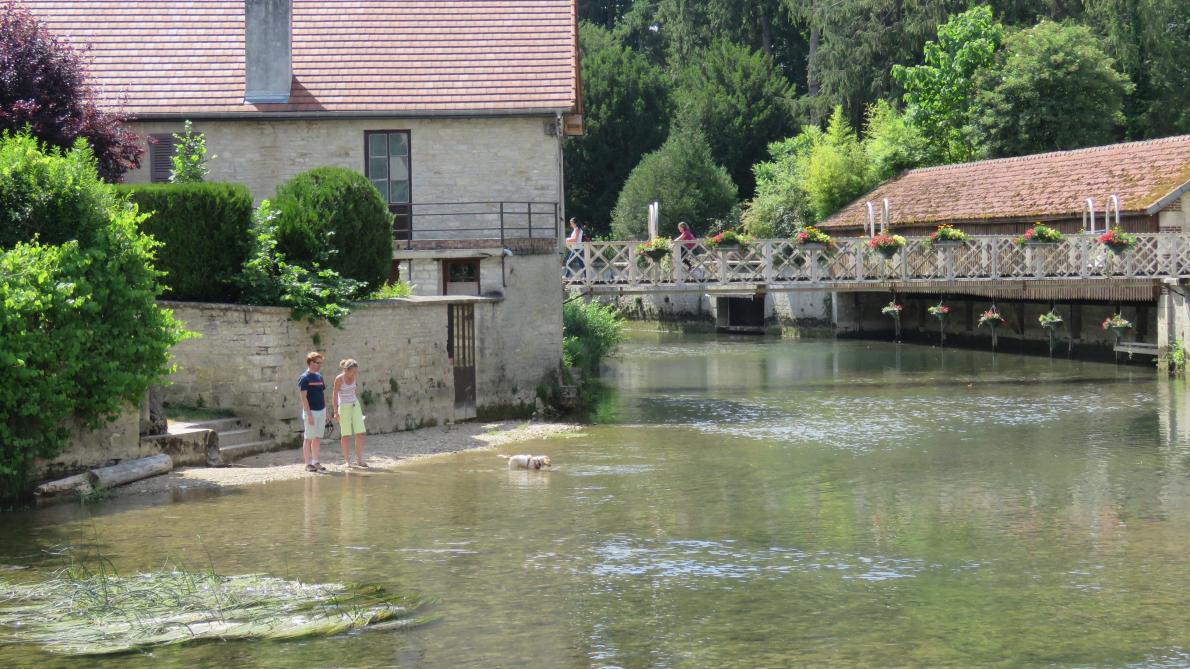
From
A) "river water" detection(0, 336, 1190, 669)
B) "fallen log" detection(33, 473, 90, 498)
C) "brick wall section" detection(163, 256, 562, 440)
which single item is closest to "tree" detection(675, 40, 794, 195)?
"brick wall section" detection(163, 256, 562, 440)

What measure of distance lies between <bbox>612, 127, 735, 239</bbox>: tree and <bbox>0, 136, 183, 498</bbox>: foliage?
122ft

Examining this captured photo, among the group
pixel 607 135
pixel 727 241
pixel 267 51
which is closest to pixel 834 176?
pixel 607 135

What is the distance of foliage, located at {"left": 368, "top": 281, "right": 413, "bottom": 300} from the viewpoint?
24111mm

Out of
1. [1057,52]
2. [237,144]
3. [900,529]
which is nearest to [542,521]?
[900,529]

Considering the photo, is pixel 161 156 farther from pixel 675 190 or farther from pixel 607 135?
pixel 607 135

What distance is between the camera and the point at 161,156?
29.1 m

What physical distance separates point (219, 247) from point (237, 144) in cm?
786

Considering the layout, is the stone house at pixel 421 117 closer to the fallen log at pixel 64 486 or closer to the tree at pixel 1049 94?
the fallen log at pixel 64 486

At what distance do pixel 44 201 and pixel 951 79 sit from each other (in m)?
42.1

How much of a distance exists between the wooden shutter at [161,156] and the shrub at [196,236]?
24.2 feet

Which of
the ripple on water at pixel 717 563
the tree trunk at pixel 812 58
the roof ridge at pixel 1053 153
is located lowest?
the ripple on water at pixel 717 563

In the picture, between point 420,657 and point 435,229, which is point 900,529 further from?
point 435,229

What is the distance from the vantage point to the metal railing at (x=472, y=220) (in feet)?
93.2

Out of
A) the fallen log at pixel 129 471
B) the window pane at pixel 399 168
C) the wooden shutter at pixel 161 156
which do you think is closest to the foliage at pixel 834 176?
the window pane at pixel 399 168
